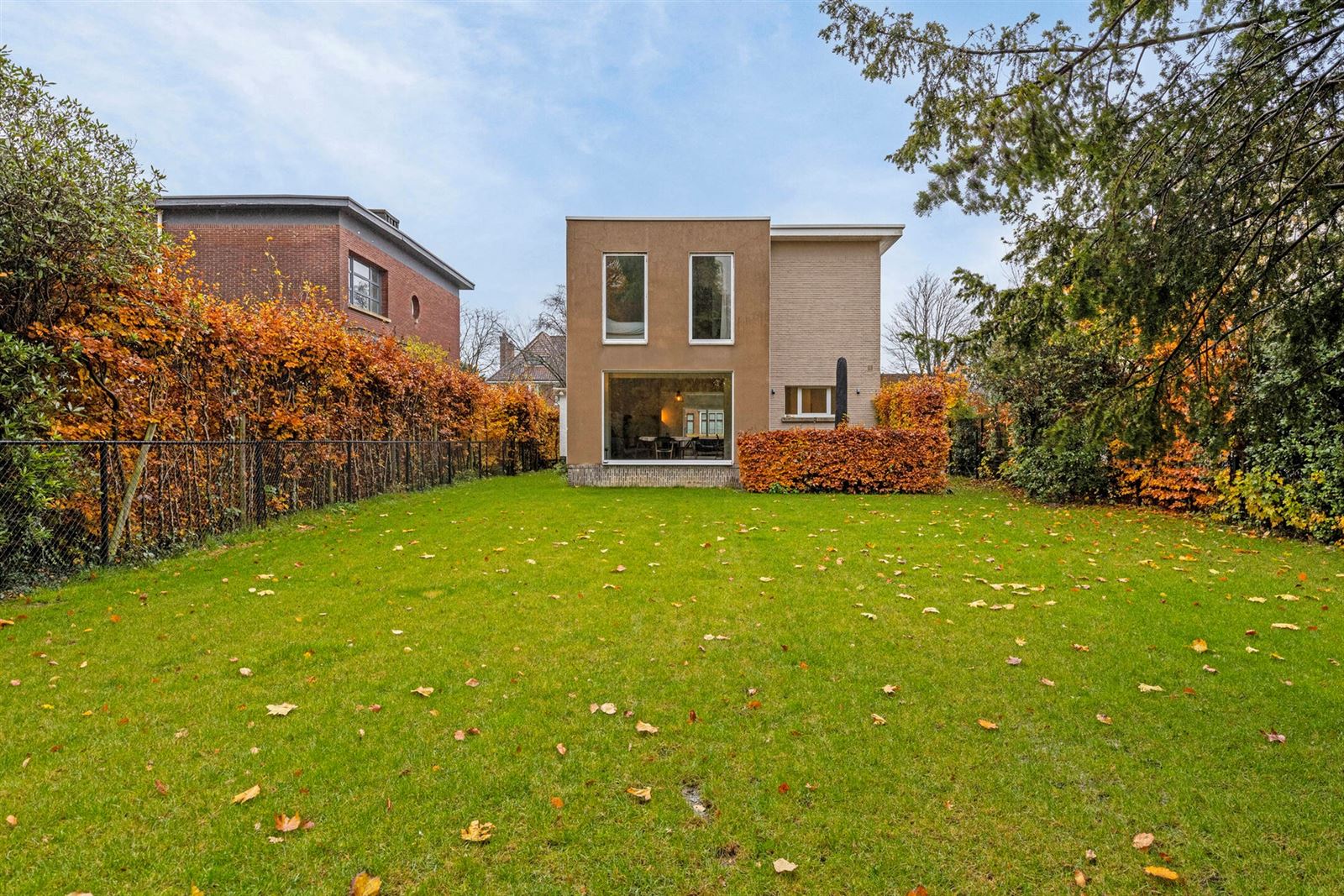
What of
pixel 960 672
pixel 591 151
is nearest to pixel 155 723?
pixel 960 672

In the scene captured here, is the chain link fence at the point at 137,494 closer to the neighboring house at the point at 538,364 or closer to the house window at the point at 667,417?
the house window at the point at 667,417

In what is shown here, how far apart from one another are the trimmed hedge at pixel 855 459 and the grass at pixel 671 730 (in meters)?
7.22

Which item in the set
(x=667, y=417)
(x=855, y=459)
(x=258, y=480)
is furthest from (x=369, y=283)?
(x=855, y=459)

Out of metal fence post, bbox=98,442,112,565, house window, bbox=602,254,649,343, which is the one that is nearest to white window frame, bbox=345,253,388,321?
house window, bbox=602,254,649,343

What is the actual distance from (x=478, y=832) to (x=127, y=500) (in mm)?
6227

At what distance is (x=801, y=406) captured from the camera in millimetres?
17578

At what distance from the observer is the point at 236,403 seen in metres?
8.27

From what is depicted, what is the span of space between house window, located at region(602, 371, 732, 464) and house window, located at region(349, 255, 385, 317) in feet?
30.6

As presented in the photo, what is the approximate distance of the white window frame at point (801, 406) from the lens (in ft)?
56.7


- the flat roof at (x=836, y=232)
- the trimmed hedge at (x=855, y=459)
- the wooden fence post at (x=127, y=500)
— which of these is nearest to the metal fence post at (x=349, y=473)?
the wooden fence post at (x=127, y=500)

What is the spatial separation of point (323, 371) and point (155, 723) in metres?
7.74

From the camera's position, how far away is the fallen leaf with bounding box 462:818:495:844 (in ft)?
7.62

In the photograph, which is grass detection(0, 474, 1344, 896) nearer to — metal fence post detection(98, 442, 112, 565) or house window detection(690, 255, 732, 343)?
metal fence post detection(98, 442, 112, 565)

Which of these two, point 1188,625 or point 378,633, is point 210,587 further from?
point 1188,625
